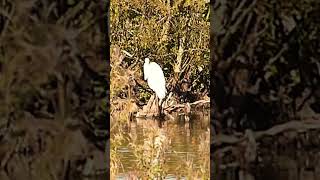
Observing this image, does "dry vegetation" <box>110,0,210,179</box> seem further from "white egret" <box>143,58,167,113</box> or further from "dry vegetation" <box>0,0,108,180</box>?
"dry vegetation" <box>0,0,108,180</box>

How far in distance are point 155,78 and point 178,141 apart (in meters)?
0.53

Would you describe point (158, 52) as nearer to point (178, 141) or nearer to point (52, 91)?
point (178, 141)

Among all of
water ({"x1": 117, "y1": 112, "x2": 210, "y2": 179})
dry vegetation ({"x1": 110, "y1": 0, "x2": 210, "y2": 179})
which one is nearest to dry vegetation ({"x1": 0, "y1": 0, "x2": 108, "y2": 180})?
dry vegetation ({"x1": 110, "y1": 0, "x2": 210, "y2": 179})

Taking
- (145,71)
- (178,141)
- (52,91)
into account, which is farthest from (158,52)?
(52,91)

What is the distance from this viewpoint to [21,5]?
21.9 inches

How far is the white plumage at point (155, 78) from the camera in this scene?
357cm

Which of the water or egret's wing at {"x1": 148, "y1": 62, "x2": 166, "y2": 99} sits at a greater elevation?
egret's wing at {"x1": 148, "y1": 62, "x2": 166, "y2": 99}

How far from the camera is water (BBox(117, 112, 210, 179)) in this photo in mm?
3832

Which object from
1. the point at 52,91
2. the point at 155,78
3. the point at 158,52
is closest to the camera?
the point at 52,91

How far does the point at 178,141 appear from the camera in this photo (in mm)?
3924

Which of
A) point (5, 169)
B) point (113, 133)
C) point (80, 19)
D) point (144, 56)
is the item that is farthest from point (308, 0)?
point (144, 56)

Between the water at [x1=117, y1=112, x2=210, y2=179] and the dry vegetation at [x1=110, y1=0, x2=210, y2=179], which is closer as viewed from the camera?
the dry vegetation at [x1=110, y1=0, x2=210, y2=179]

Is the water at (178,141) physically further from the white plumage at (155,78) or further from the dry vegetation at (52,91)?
the dry vegetation at (52,91)

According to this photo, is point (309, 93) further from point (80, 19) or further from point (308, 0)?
point (80, 19)
